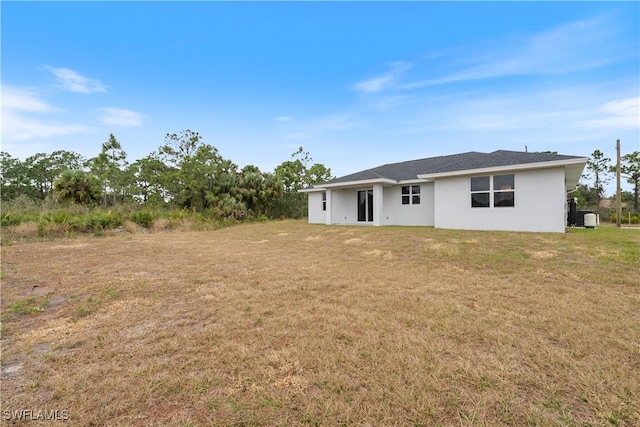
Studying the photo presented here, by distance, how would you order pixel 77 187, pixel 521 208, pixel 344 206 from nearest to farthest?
pixel 521 208 → pixel 77 187 → pixel 344 206

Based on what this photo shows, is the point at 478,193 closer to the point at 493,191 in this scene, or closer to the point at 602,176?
the point at 493,191

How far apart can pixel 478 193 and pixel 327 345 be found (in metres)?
11.5

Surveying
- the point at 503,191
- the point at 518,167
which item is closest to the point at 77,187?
the point at 503,191

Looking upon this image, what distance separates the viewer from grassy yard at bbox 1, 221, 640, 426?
1887 millimetres

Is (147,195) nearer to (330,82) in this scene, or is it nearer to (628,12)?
(330,82)

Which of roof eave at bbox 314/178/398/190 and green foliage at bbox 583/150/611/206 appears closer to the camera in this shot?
roof eave at bbox 314/178/398/190

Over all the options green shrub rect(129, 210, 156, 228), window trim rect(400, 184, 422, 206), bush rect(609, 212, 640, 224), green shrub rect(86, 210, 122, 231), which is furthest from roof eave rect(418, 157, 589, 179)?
bush rect(609, 212, 640, 224)

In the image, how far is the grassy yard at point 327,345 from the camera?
1887 mm

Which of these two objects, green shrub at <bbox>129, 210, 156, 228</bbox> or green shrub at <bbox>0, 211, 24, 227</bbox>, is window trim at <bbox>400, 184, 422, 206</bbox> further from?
green shrub at <bbox>0, 211, 24, 227</bbox>

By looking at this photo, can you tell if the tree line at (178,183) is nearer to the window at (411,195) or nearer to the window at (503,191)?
the window at (411,195)

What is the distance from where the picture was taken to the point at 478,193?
11.8m

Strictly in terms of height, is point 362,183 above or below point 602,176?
below

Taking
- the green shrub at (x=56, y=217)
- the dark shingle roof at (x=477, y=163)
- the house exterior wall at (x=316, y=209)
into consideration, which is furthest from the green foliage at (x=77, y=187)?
the dark shingle roof at (x=477, y=163)

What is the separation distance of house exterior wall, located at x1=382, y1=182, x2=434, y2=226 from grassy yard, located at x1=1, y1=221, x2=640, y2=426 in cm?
855
